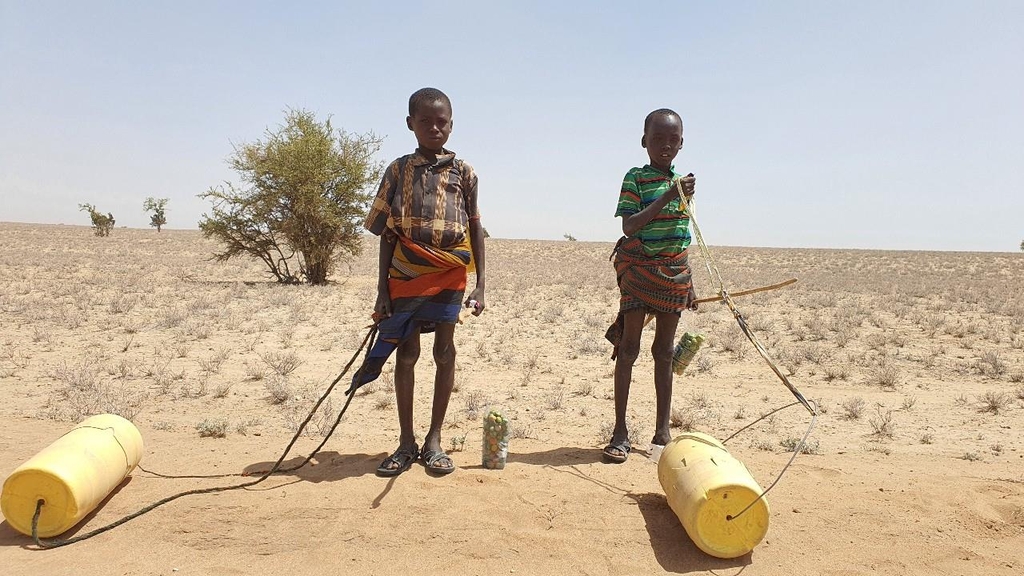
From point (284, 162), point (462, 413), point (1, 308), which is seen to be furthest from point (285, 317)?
point (284, 162)

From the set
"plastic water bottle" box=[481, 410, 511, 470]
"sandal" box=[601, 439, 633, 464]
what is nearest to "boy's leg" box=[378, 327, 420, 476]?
"plastic water bottle" box=[481, 410, 511, 470]

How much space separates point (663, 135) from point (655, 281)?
3.01 ft

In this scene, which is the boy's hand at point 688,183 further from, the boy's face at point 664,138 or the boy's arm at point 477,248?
the boy's arm at point 477,248

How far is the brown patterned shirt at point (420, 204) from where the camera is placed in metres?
3.74

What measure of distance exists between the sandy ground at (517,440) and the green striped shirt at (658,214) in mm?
1456

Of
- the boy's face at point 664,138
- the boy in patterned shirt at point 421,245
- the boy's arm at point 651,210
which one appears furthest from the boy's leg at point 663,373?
the boy in patterned shirt at point 421,245

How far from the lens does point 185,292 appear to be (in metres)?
14.7

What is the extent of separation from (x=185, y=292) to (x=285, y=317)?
485 centimetres

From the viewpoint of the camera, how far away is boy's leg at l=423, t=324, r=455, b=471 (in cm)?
390

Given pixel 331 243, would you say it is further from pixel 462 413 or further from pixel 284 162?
pixel 462 413

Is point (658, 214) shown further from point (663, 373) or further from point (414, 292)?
point (414, 292)

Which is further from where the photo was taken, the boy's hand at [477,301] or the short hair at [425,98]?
the boy's hand at [477,301]

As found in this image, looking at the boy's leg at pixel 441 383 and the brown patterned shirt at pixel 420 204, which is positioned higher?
the brown patterned shirt at pixel 420 204

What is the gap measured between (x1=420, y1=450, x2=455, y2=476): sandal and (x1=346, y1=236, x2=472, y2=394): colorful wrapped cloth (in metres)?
0.62
